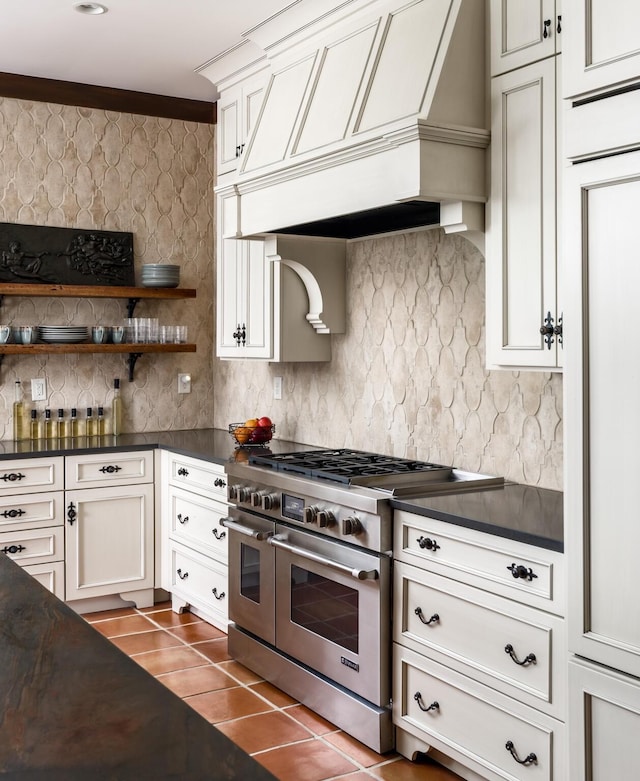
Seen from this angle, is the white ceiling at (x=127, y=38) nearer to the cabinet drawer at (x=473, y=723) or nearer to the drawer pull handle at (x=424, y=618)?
the drawer pull handle at (x=424, y=618)

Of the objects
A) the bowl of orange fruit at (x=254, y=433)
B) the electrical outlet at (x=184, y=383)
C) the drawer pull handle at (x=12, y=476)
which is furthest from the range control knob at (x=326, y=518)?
the electrical outlet at (x=184, y=383)

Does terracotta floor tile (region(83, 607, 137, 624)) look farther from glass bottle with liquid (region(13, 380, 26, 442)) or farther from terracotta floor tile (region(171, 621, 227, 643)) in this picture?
glass bottle with liquid (region(13, 380, 26, 442))

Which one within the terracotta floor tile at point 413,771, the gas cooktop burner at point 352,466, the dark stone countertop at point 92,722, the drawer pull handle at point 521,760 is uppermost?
the gas cooktop burner at point 352,466

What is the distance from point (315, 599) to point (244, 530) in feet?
1.79

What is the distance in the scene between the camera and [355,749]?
3.06 metres

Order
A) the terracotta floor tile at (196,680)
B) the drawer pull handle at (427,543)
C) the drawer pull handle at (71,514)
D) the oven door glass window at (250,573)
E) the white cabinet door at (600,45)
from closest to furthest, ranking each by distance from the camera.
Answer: the white cabinet door at (600,45), the drawer pull handle at (427,543), the terracotta floor tile at (196,680), the oven door glass window at (250,573), the drawer pull handle at (71,514)

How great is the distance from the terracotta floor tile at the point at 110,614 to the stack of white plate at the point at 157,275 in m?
1.83

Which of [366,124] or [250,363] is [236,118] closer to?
[250,363]

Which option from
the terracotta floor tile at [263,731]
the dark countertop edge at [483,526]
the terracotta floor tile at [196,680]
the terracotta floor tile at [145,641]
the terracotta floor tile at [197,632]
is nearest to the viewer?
the dark countertop edge at [483,526]

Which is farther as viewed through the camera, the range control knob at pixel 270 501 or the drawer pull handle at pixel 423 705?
the range control knob at pixel 270 501

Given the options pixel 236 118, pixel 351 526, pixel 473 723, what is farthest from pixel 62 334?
pixel 473 723

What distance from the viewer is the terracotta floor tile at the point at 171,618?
176 inches

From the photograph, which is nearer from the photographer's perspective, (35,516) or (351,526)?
(351,526)

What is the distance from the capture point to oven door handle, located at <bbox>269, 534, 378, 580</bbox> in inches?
117
